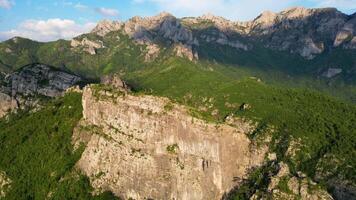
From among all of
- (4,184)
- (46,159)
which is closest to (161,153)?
(46,159)

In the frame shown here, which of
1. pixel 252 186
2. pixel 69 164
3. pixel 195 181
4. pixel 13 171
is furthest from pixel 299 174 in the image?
pixel 13 171

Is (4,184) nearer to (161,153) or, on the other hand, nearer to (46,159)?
(46,159)

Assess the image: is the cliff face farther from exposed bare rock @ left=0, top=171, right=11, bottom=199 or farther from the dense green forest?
exposed bare rock @ left=0, top=171, right=11, bottom=199

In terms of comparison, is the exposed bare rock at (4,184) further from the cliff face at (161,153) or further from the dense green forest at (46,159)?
the cliff face at (161,153)

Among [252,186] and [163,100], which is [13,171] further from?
[252,186]

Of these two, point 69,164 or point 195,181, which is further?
point 69,164

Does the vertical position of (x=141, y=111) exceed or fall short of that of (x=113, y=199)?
it exceeds it
